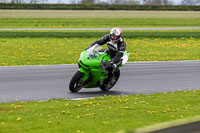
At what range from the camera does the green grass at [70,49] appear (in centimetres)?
2168

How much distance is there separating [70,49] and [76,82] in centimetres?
1363

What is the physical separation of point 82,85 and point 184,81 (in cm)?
406

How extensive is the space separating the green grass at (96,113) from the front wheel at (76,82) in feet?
3.88

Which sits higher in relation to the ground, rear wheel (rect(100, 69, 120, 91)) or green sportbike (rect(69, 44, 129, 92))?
green sportbike (rect(69, 44, 129, 92))

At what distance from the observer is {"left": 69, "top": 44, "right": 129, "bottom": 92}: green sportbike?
498 inches

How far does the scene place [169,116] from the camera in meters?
9.35

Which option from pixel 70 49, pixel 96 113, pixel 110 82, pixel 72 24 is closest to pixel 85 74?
pixel 110 82

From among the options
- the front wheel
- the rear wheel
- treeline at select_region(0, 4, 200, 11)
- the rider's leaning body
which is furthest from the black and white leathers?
treeline at select_region(0, 4, 200, 11)

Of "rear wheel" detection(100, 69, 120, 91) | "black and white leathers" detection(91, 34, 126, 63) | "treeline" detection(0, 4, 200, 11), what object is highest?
"black and white leathers" detection(91, 34, 126, 63)

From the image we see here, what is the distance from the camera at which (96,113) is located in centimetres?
956

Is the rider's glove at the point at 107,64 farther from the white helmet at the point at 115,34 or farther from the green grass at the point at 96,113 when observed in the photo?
the green grass at the point at 96,113

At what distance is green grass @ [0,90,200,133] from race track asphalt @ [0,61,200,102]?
4.34 ft

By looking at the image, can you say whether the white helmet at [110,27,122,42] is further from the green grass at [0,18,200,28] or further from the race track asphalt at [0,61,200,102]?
the green grass at [0,18,200,28]

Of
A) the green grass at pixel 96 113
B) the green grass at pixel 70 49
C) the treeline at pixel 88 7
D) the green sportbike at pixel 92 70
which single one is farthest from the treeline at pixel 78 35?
the treeline at pixel 88 7
